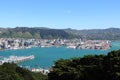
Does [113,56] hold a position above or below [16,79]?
above

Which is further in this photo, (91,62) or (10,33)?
(10,33)

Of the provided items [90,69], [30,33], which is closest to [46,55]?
[30,33]

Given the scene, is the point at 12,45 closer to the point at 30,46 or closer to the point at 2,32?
the point at 30,46

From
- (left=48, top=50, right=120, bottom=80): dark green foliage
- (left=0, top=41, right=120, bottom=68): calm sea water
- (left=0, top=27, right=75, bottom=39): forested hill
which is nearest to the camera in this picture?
(left=48, top=50, right=120, bottom=80): dark green foliage

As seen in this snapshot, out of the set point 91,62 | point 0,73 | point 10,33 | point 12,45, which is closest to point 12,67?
point 0,73

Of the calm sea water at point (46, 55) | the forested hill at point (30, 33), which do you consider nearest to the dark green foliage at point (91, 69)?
Answer: the calm sea water at point (46, 55)

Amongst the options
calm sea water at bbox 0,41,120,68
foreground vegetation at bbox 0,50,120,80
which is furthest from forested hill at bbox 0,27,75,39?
foreground vegetation at bbox 0,50,120,80

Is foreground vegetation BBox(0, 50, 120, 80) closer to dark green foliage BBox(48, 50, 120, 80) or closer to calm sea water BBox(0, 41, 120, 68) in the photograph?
dark green foliage BBox(48, 50, 120, 80)

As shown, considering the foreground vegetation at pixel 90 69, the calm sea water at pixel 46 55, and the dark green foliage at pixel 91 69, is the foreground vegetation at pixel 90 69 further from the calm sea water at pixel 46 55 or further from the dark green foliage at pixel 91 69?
the calm sea water at pixel 46 55
